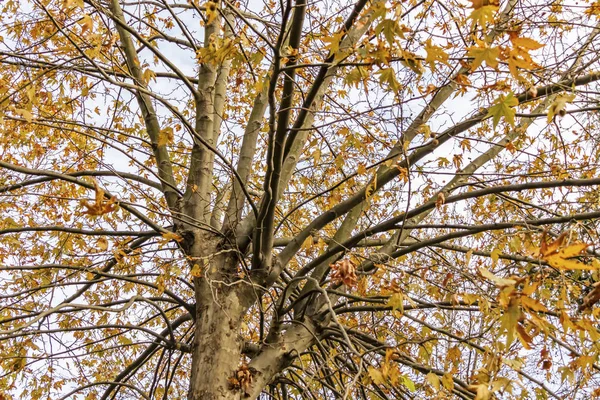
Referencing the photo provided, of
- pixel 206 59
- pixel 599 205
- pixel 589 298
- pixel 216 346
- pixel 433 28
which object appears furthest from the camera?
pixel 599 205

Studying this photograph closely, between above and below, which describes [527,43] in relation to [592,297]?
above

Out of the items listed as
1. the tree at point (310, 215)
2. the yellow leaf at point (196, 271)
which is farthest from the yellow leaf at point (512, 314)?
the yellow leaf at point (196, 271)

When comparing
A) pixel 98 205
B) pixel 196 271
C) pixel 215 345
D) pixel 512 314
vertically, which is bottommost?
pixel 512 314

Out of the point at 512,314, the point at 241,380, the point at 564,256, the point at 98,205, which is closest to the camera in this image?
the point at 564,256

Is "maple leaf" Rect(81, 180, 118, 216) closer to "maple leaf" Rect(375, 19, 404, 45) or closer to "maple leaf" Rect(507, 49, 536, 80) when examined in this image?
"maple leaf" Rect(375, 19, 404, 45)

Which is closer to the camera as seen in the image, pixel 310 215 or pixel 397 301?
pixel 397 301

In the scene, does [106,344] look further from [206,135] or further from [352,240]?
[352,240]

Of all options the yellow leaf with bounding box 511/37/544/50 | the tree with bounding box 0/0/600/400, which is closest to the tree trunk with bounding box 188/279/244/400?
the tree with bounding box 0/0/600/400

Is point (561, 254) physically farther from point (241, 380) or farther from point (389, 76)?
point (241, 380)

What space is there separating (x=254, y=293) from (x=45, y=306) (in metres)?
2.27

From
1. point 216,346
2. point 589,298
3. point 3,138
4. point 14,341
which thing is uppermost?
point 3,138

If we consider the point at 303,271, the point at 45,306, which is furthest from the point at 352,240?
the point at 45,306

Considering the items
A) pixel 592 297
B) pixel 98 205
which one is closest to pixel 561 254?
pixel 592 297

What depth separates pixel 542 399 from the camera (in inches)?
151
